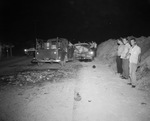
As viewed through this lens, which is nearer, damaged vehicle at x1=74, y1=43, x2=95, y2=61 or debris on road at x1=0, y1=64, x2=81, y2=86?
debris on road at x1=0, y1=64, x2=81, y2=86

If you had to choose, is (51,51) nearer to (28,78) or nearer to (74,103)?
(28,78)

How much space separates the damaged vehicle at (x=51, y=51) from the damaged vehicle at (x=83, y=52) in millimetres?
2003

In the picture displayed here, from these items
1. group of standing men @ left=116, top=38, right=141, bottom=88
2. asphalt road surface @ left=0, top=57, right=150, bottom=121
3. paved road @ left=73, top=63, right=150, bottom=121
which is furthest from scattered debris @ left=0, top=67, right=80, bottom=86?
group of standing men @ left=116, top=38, right=141, bottom=88

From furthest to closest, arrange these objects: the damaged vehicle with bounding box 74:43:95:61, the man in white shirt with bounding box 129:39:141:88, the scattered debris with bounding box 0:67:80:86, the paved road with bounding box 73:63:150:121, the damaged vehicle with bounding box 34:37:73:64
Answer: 1. the damaged vehicle with bounding box 74:43:95:61
2. the damaged vehicle with bounding box 34:37:73:64
3. the scattered debris with bounding box 0:67:80:86
4. the man in white shirt with bounding box 129:39:141:88
5. the paved road with bounding box 73:63:150:121

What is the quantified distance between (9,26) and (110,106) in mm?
53343

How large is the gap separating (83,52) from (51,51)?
188 inches

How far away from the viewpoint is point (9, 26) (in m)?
51.3

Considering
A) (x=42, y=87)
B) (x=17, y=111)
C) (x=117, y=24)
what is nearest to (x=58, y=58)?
(x=42, y=87)

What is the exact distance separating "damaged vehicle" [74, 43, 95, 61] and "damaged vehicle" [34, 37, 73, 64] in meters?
2.00

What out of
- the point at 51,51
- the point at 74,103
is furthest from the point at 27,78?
the point at 74,103

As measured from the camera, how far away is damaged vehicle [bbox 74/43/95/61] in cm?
1695

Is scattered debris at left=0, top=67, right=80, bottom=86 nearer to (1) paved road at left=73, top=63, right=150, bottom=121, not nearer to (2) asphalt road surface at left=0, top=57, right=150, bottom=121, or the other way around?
(2) asphalt road surface at left=0, top=57, right=150, bottom=121

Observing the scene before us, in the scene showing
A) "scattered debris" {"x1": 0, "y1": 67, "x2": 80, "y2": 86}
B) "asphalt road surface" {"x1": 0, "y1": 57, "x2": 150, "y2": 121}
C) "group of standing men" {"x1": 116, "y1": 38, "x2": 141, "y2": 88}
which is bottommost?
"asphalt road surface" {"x1": 0, "y1": 57, "x2": 150, "y2": 121}

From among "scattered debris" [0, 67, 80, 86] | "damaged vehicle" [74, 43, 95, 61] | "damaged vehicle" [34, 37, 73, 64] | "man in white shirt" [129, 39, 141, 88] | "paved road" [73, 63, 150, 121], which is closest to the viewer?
"paved road" [73, 63, 150, 121]
